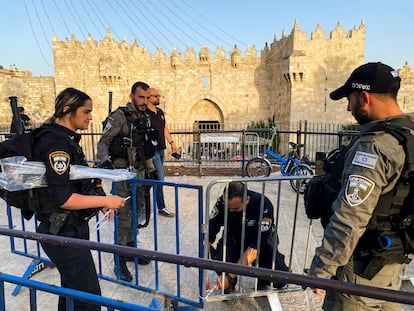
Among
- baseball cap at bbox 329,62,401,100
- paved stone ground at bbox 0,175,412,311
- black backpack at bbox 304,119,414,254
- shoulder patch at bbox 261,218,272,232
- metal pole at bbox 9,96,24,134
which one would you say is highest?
baseball cap at bbox 329,62,401,100

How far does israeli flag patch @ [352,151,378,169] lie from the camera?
4.60 feet

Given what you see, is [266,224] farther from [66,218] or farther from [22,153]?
[22,153]

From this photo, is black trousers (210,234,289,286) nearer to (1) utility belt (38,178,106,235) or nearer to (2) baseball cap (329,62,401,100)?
(1) utility belt (38,178,106,235)

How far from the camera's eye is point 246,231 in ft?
9.53

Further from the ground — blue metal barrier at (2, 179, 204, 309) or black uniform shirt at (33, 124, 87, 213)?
black uniform shirt at (33, 124, 87, 213)

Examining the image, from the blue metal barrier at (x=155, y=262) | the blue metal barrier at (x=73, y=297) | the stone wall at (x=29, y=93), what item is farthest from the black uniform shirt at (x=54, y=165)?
the stone wall at (x=29, y=93)

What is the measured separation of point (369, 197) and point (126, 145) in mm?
2464

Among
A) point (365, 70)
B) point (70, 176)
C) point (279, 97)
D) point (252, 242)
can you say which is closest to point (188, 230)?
point (252, 242)

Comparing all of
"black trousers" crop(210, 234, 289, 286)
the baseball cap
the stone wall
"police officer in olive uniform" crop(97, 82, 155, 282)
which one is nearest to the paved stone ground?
"black trousers" crop(210, 234, 289, 286)

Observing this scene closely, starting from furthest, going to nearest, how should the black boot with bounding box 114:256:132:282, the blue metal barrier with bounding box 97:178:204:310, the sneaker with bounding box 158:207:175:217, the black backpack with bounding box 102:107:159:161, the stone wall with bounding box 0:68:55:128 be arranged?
the stone wall with bounding box 0:68:55:128
the sneaker with bounding box 158:207:175:217
the black backpack with bounding box 102:107:159:161
the black boot with bounding box 114:256:132:282
the blue metal barrier with bounding box 97:178:204:310

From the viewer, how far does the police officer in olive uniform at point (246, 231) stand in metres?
2.74

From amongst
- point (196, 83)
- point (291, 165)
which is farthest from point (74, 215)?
point (196, 83)

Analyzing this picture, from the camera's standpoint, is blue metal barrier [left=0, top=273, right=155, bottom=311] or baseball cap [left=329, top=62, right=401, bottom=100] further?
baseball cap [left=329, top=62, right=401, bottom=100]

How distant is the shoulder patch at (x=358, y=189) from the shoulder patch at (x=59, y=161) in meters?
1.61
